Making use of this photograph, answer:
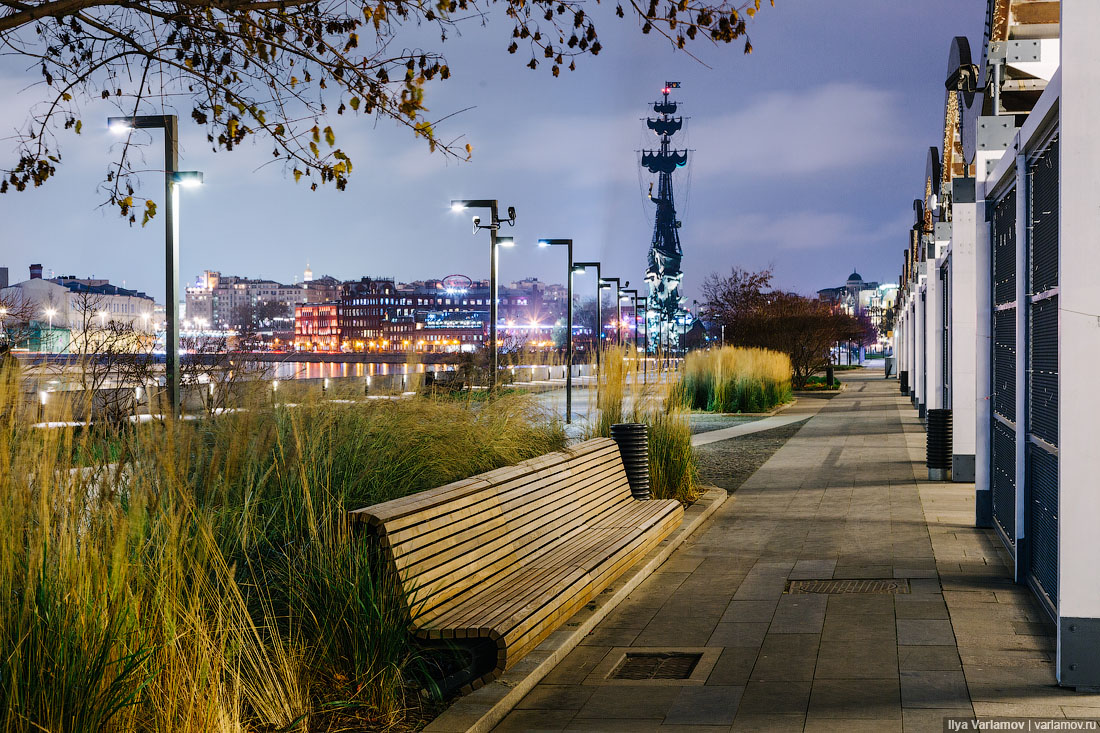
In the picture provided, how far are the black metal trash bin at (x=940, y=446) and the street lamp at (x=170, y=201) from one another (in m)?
8.90

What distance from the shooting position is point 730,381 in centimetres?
2758

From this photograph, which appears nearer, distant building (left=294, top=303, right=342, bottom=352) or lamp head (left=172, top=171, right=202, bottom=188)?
lamp head (left=172, top=171, right=202, bottom=188)

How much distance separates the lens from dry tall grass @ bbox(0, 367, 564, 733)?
326 cm

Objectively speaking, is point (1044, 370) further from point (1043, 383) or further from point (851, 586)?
point (851, 586)

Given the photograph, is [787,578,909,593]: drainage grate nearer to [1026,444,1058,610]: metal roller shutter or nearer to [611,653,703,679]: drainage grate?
[1026,444,1058,610]: metal roller shutter

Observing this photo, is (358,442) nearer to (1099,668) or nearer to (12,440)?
(12,440)

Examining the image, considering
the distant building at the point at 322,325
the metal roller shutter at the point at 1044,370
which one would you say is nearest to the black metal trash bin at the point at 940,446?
the metal roller shutter at the point at 1044,370

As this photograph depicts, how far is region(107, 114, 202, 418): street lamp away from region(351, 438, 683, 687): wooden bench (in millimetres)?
5115

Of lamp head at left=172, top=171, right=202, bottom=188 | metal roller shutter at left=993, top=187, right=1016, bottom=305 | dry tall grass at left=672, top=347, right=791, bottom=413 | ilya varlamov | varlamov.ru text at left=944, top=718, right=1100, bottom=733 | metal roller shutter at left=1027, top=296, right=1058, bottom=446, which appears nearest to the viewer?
ilya varlamov | varlamov.ru text at left=944, top=718, right=1100, bottom=733

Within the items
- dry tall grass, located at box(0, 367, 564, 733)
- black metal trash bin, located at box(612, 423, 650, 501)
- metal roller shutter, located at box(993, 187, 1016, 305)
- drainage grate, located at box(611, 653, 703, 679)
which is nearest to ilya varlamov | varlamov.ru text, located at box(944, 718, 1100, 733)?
drainage grate, located at box(611, 653, 703, 679)

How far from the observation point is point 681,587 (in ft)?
23.9

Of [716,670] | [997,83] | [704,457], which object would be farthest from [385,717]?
[704,457]

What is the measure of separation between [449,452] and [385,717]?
2.70m

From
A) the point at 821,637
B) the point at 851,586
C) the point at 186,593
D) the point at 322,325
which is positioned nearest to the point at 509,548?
the point at 821,637
